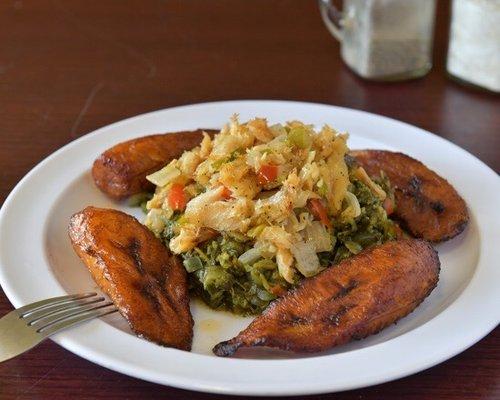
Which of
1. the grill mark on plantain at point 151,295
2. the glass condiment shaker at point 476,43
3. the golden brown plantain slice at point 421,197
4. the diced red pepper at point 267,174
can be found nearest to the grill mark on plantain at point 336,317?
the grill mark on plantain at point 151,295

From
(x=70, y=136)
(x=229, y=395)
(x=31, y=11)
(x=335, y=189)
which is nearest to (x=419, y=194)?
(x=335, y=189)

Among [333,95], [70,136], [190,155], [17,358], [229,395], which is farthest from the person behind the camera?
[333,95]

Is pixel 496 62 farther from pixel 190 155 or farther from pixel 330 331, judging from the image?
pixel 330 331

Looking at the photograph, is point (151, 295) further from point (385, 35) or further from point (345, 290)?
point (385, 35)

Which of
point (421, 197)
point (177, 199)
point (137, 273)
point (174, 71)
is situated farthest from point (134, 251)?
point (174, 71)

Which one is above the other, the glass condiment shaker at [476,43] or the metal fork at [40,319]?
the metal fork at [40,319]

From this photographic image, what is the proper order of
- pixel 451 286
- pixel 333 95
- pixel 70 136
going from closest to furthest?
pixel 451 286 → pixel 70 136 → pixel 333 95

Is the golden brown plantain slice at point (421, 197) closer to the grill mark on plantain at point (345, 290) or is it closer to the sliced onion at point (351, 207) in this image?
the sliced onion at point (351, 207)
